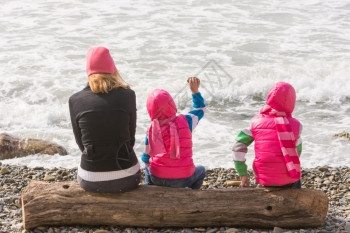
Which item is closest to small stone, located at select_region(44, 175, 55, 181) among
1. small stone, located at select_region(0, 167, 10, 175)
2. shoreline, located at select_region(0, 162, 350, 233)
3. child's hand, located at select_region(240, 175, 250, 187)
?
shoreline, located at select_region(0, 162, 350, 233)

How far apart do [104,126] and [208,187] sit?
239cm

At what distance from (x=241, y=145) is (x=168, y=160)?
2.30 feet

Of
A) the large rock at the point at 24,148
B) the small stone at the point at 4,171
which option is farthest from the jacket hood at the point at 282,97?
the large rock at the point at 24,148

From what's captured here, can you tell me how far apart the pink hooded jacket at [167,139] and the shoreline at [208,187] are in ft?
1.88

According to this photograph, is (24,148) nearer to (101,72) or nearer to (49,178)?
(49,178)

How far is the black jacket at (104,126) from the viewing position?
4836mm

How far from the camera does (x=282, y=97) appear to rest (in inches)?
201

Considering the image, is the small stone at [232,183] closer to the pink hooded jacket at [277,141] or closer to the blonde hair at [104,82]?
the pink hooded jacket at [277,141]

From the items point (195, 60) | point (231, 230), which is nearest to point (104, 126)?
point (231, 230)

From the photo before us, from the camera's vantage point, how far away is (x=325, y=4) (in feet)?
64.7

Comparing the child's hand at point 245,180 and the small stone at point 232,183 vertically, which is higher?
the child's hand at point 245,180

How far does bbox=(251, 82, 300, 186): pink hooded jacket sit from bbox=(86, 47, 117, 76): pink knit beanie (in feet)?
4.77

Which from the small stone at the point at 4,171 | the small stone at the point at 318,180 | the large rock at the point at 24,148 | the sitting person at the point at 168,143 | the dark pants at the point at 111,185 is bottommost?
the large rock at the point at 24,148

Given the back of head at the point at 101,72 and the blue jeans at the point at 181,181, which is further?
the blue jeans at the point at 181,181
